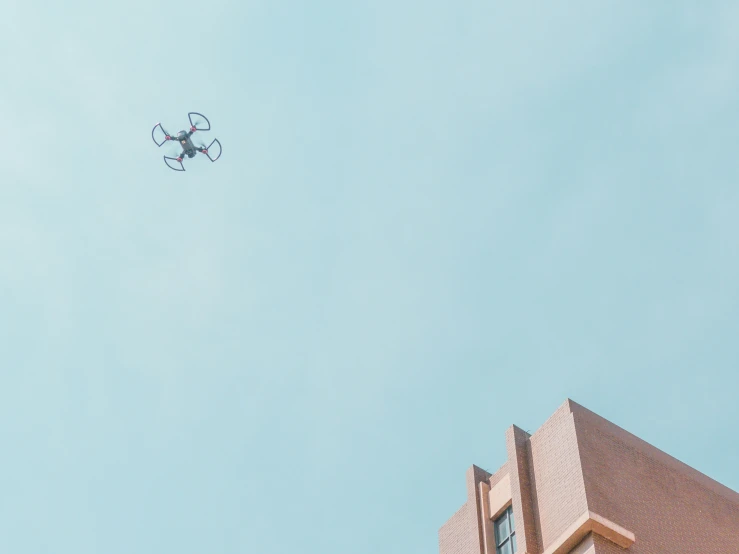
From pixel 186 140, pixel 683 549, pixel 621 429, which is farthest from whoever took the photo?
pixel 186 140

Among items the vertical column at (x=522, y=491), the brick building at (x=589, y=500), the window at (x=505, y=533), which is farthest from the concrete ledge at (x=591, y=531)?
the window at (x=505, y=533)

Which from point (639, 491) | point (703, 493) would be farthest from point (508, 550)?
point (703, 493)

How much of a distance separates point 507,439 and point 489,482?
2.16 meters

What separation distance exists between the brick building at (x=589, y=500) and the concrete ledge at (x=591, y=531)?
30mm

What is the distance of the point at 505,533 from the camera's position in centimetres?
3706

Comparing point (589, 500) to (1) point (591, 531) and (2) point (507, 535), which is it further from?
(2) point (507, 535)

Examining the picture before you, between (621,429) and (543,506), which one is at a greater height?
(621,429)

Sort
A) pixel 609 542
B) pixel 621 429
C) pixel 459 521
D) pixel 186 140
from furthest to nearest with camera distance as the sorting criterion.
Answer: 1. pixel 186 140
2. pixel 459 521
3. pixel 621 429
4. pixel 609 542

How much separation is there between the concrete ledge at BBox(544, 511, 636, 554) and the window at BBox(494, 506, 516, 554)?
3.65 m

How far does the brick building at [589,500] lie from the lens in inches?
1302

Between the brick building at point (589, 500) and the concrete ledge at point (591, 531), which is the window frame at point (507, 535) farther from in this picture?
the concrete ledge at point (591, 531)

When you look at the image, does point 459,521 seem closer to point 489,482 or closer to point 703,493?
point 489,482

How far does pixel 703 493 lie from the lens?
3753 cm

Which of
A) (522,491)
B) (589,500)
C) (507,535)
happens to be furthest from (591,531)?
(507,535)
